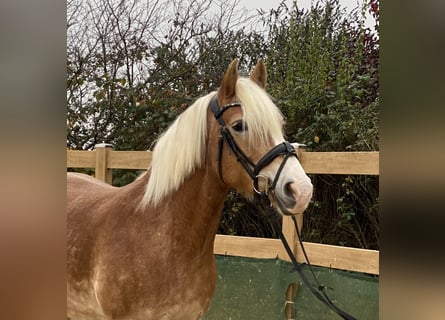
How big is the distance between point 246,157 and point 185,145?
0.46ft

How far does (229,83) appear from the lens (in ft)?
3.02

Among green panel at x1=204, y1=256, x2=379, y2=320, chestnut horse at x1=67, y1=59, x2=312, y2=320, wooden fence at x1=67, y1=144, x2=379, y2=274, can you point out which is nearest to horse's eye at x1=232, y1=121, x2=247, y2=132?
chestnut horse at x1=67, y1=59, x2=312, y2=320

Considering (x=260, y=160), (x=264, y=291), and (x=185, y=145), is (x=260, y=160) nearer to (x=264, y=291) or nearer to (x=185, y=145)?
(x=185, y=145)

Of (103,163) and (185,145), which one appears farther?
(103,163)

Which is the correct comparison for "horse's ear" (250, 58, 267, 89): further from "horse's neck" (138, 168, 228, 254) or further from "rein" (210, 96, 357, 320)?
"horse's neck" (138, 168, 228, 254)

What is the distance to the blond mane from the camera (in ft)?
2.99

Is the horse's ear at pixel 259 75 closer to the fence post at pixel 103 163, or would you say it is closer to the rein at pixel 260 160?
the rein at pixel 260 160

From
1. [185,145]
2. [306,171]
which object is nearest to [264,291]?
[306,171]

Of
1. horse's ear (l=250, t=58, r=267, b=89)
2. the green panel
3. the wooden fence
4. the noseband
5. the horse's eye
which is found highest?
horse's ear (l=250, t=58, r=267, b=89)

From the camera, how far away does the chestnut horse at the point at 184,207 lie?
90cm

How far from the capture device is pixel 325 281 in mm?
1438

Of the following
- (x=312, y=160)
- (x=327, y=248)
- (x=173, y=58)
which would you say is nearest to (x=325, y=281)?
(x=327, y=248)
